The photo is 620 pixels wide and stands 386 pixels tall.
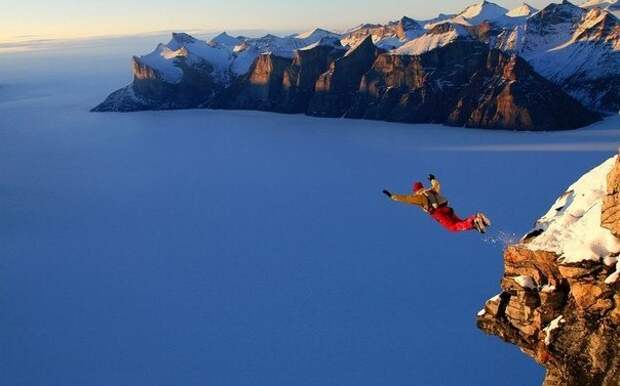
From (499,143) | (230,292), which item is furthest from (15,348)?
(499,143)

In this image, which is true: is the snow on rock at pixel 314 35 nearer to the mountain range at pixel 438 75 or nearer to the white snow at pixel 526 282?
the mountain range at pixel 438 75

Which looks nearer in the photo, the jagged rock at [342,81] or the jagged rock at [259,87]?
the jagged rock at [342,81]

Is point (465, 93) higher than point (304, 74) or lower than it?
higher

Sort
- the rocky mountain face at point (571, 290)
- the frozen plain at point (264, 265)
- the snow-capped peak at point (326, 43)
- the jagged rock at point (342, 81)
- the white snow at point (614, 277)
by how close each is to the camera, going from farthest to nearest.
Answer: the snow-capped peak at point (326, 43) < the jagged rock at point (342, 81) < the frozen plain at point (264, 265) < the rocky mountain face at point (571, 290) < the white snow at point (614, 277)

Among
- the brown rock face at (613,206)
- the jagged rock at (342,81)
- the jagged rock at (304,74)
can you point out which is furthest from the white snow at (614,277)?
the jagged rock at (304,74)

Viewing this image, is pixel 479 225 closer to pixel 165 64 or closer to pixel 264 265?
pixel 264 265

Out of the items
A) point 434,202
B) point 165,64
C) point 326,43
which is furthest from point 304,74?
point 434,202
